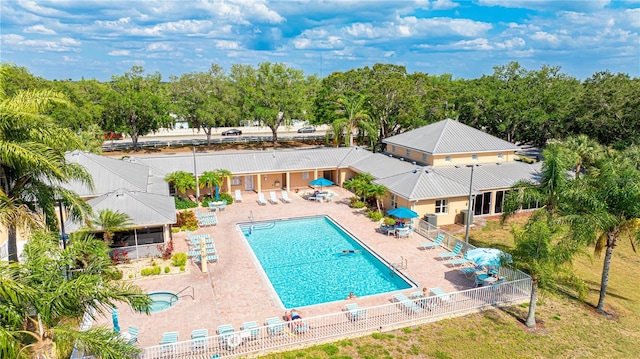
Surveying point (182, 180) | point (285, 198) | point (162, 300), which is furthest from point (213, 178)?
point (162, 300)

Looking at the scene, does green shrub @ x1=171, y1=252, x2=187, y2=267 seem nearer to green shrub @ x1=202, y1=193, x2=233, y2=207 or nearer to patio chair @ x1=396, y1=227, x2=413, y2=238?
green shrub @ x1=202, y1=193, x2=233, y2=207

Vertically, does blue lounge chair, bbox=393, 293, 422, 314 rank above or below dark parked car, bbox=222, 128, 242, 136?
below

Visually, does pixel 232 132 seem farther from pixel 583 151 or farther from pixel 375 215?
pixel 583 151

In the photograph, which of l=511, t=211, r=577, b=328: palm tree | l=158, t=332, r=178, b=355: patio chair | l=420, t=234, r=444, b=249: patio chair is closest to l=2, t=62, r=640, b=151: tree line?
l=420, t=234, r=444, b=249: patio chair

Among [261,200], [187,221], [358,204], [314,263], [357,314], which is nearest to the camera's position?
[357,314]

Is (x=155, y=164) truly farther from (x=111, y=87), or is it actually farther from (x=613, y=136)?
(x=613, y=136)

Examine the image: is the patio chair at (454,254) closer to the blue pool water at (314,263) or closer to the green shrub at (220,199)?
the blue pool water at (314,263)
